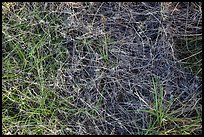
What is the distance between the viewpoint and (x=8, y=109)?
1.67 meters

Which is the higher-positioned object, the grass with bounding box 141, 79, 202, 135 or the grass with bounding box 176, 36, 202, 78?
the grass with bounding box 176, 36, 202, 78

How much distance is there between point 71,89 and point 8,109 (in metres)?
0.43

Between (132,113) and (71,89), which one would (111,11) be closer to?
(71,89)

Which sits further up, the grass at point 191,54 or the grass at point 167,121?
the grass at point 191,54

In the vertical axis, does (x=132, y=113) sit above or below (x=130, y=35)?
below

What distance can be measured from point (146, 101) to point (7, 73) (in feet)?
3.03

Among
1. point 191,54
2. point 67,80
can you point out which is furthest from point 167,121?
point 67,80

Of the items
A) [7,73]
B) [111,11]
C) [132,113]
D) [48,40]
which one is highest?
[111,11]

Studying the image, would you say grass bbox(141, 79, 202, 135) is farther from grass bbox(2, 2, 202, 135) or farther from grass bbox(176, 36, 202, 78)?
grass bbox(176, 36, 202, 78)

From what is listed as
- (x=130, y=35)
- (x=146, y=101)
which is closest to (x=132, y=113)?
(x=146, y=101)

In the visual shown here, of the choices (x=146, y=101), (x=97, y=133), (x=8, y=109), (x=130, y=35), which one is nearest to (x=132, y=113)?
(x=146, y=101)

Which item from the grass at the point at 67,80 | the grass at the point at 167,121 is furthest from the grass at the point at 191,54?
the grass at the point at 167,121

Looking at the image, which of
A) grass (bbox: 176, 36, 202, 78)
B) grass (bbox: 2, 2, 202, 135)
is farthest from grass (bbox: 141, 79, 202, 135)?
grass (bbox: 176, 36, 202, 78)

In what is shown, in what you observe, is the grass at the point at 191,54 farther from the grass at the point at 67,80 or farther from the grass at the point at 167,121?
the grass at the point at 167,121
